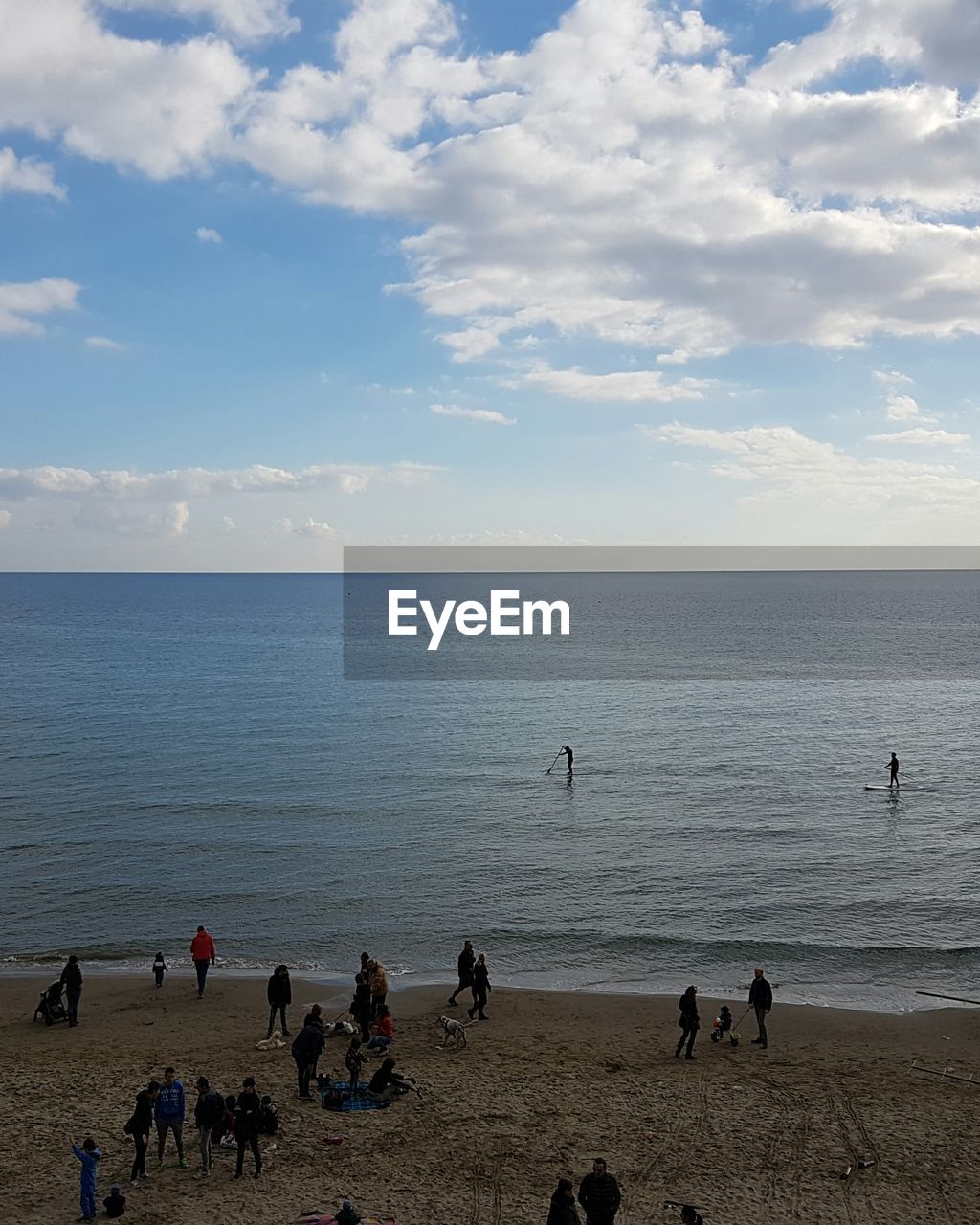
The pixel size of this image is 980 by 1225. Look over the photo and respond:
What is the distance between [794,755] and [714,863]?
1992 centimetres

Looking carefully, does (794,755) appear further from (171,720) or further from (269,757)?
(171,720)

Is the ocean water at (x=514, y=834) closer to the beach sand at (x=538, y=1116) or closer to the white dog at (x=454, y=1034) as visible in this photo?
the beach sand at (x=538, y=1116)

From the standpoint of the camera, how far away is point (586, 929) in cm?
2697

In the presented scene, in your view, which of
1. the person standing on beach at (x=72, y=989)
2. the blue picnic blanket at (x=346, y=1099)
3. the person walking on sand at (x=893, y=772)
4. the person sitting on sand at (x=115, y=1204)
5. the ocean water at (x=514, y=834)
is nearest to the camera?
the person sitting on sand at (x=115, y=1204)

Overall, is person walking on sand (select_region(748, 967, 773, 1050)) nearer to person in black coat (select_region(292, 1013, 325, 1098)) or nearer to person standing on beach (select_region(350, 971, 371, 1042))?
person standing on beach (select_region(350, 971, 371, 1042))

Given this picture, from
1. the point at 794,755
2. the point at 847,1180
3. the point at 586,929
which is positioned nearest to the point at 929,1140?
the point at 847,1180

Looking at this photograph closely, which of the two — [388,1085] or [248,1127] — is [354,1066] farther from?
[248,1127]

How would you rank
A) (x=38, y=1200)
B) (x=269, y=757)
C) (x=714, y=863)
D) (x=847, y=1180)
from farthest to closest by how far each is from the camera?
(x=269, y=757) → (x=714, y=863) → (x=847, y=1180) → (x=38, y=1200)

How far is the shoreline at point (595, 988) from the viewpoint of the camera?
22000 millimetres

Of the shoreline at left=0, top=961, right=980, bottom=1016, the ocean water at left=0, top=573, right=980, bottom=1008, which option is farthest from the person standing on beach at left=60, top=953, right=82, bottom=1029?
the ocean water at left=0, top=573, right=980, bottom=1008

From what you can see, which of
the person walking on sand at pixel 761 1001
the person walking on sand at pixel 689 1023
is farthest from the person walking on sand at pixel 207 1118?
the person walking on sand at pixel 761 1001

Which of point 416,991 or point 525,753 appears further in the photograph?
point 525,753

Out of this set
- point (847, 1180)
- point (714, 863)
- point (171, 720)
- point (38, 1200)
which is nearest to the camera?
point (38, 1200)

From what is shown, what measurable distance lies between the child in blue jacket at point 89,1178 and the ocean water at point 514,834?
471 inches
